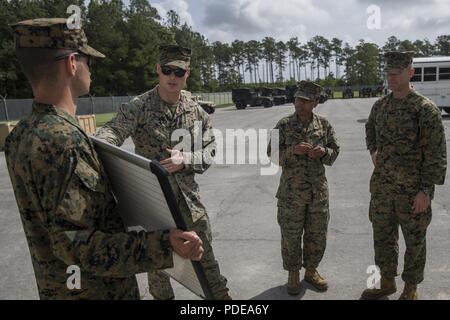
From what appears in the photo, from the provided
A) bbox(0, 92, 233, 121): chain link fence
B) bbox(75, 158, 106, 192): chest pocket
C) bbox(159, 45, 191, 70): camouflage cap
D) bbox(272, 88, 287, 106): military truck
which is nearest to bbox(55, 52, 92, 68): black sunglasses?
bbox(75, 158, 106, 192): chest pocket

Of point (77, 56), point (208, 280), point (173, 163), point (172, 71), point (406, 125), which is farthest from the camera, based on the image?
point (406, 125)

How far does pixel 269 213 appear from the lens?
19.8 ft

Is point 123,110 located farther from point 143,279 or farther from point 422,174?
point 422,174

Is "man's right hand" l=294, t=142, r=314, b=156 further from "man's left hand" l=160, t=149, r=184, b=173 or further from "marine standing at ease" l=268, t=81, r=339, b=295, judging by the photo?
"man's left hand" l=160, t=149, r=184, b=173

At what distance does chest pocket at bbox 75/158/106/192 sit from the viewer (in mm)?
1488

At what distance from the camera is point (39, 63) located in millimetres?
1528

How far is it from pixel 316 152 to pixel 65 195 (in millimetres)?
2665

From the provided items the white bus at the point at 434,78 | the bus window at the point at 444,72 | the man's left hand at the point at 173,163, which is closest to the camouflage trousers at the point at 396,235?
the man's left hand at the point at 173,163

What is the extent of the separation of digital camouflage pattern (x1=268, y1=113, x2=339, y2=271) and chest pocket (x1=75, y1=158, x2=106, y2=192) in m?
2.48

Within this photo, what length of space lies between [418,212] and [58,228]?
2858mm

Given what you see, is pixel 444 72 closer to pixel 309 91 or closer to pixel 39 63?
pixel 309 91

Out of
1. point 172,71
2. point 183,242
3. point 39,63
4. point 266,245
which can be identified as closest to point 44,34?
point 39,63

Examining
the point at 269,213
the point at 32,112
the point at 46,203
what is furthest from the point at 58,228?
the point at 269,213
